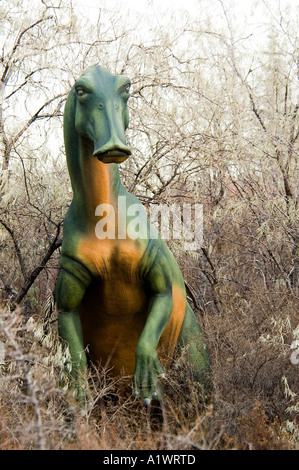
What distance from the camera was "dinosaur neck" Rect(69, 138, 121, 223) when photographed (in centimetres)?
378

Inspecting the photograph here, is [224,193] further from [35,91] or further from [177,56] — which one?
[35,91]

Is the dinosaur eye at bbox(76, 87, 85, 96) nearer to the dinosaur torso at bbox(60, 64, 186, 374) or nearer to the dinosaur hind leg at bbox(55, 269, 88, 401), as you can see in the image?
the dinosaur torso at bbox(60, 64, 186, 374)

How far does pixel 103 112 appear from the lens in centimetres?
357

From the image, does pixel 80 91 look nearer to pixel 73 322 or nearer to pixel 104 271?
pixel 104 271

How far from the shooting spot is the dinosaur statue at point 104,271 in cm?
369

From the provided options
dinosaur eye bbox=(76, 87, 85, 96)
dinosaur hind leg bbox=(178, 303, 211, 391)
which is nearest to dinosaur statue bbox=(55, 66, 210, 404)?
dinosaur eye bbox=(76, 87, 85, 96)

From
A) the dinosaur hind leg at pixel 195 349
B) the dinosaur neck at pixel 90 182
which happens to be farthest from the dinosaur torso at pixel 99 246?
the dinosaur hind leg at pixel 195 349

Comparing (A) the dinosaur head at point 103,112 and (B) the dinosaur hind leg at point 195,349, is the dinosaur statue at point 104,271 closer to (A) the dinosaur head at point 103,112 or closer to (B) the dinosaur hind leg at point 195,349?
(A) the dinosaur head at point 103,112

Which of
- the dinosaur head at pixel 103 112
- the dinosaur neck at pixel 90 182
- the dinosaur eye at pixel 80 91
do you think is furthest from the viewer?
the dinosaur neck at pixel 90 182

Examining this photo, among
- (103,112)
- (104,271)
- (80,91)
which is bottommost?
(104,271)

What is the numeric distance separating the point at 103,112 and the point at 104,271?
858mm

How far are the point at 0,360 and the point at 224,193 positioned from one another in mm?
4788

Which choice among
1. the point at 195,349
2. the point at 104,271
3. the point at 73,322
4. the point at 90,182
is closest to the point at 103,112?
the point at 90,182
